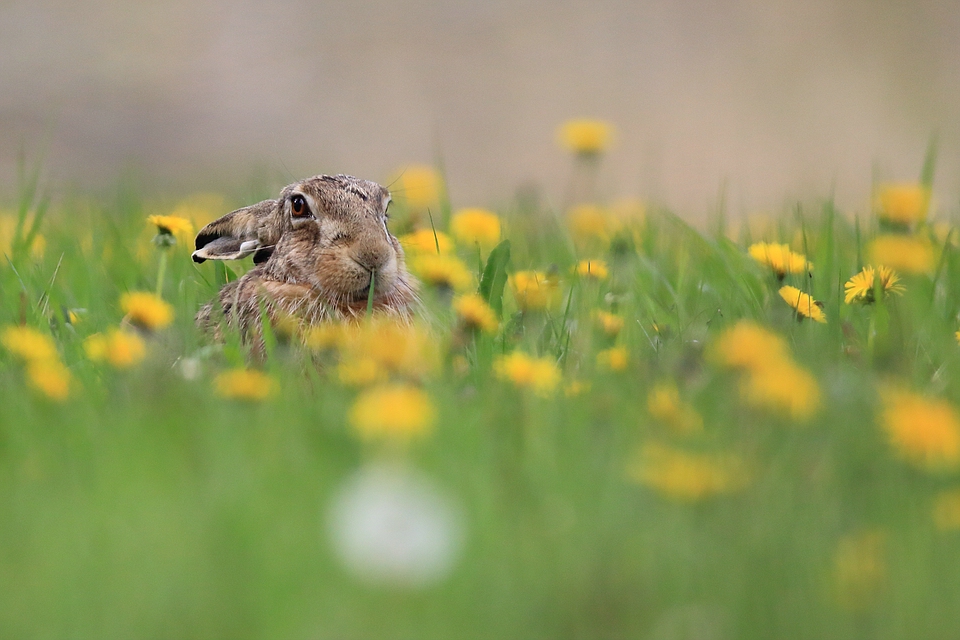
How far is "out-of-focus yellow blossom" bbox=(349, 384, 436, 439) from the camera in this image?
5.86 ft

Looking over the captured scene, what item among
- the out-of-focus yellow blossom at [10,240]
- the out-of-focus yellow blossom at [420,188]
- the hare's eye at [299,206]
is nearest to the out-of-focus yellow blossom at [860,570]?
the hare's eye at [299,206]

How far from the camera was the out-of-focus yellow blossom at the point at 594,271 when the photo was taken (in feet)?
11.2

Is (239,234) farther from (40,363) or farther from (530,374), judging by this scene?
(530,374)

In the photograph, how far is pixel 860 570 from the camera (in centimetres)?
158

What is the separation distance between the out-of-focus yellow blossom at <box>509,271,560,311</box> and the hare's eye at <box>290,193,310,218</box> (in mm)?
704

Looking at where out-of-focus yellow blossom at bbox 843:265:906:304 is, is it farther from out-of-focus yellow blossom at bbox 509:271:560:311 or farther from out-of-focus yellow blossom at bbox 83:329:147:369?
out-of-focus yellow blossom at bbox 83:329:147:369

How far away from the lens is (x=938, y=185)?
8125mm

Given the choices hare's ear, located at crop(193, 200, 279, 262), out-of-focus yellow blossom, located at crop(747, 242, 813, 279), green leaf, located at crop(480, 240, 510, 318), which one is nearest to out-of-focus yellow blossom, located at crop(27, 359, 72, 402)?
hare's ear, located at crop(193, 200, 279, 262)

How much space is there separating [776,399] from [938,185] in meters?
7.06

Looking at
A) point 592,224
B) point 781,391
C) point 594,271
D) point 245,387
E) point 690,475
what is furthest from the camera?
point 592,224

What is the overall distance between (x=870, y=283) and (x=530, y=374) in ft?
3.87

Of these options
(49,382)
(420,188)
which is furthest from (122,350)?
(420,188)

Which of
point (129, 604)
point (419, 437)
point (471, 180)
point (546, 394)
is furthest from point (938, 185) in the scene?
point (129, 604)

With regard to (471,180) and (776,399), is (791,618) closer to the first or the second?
(776,399)
